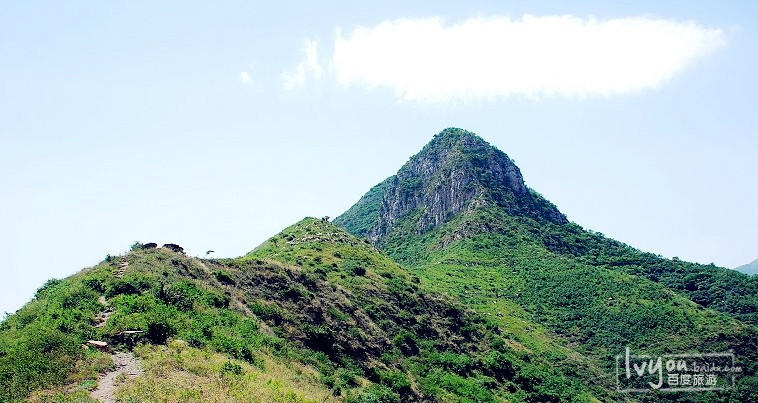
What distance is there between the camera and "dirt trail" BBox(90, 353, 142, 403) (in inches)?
808

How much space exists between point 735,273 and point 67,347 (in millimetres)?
141691

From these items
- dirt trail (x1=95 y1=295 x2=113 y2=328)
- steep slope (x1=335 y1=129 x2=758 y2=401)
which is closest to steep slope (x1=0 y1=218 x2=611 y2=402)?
dirt trail (x1=95 y1=295 x2=113 y2=328)

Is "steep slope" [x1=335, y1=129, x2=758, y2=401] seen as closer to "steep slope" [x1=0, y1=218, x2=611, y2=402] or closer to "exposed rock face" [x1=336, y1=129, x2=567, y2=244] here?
"exposed rock face" [x1=336, y1=129, x2=567, y2=244]

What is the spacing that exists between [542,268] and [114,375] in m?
106

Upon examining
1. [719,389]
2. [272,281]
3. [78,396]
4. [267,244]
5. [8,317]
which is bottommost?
[719,389]

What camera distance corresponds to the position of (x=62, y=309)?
29.5 m

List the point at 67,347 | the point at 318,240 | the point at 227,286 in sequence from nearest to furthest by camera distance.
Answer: the point at 67,347, the point at 227,286, the point at 318,240

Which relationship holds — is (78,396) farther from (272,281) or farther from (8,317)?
(272,281)

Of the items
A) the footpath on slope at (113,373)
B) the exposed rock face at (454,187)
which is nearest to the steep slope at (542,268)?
the exposed rock face at (454,187)

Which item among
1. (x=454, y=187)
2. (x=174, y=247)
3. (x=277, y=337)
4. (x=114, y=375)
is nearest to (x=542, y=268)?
(x=454, y=187)

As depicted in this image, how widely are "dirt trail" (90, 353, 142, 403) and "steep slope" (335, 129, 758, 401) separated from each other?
6261 centimetres

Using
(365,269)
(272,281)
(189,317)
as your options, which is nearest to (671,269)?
(365,269)

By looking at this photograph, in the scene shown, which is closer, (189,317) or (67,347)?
(67,347)

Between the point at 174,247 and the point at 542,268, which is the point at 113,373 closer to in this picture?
the point at 174,247
